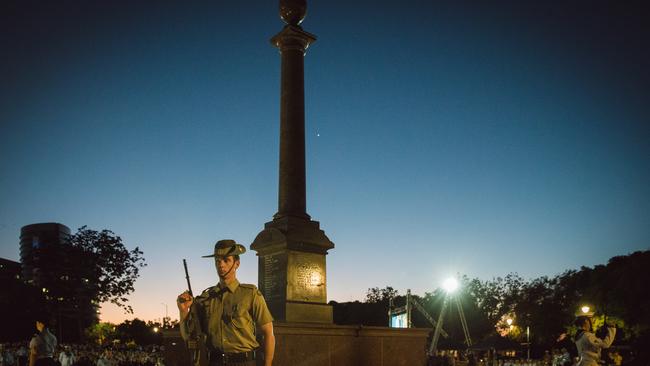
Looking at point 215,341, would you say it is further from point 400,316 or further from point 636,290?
point 636,290

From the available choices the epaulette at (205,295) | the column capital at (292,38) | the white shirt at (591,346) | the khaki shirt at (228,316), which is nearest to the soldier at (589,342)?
the white shirt at (591,346)

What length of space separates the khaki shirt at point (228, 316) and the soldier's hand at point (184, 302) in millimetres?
249

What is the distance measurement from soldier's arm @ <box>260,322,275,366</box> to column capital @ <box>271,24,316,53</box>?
10.6 m

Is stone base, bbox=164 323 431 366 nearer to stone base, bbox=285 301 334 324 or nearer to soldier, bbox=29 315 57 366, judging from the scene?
stone base, bbox=285 301 334 324

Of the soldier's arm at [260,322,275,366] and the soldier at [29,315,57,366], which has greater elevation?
the soldier's arm at [260,322,275,366]

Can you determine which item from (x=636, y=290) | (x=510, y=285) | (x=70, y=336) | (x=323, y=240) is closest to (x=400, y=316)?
(x=636, y=290)

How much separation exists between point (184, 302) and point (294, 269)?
834 cm

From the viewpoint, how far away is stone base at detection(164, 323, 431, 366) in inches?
433

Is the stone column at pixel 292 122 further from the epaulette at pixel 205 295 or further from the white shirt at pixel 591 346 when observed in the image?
Result: the epaulette at pixel 205 295

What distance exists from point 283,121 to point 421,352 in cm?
632

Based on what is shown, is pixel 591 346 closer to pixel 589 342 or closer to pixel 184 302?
pixel 589 342

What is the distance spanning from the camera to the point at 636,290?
40.2m

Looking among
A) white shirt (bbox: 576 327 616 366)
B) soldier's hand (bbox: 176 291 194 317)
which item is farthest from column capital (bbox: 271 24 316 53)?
soldier's hand (bbox: 176 291 194 317)

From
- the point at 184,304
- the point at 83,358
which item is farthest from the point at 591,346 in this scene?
the point at 83,358
